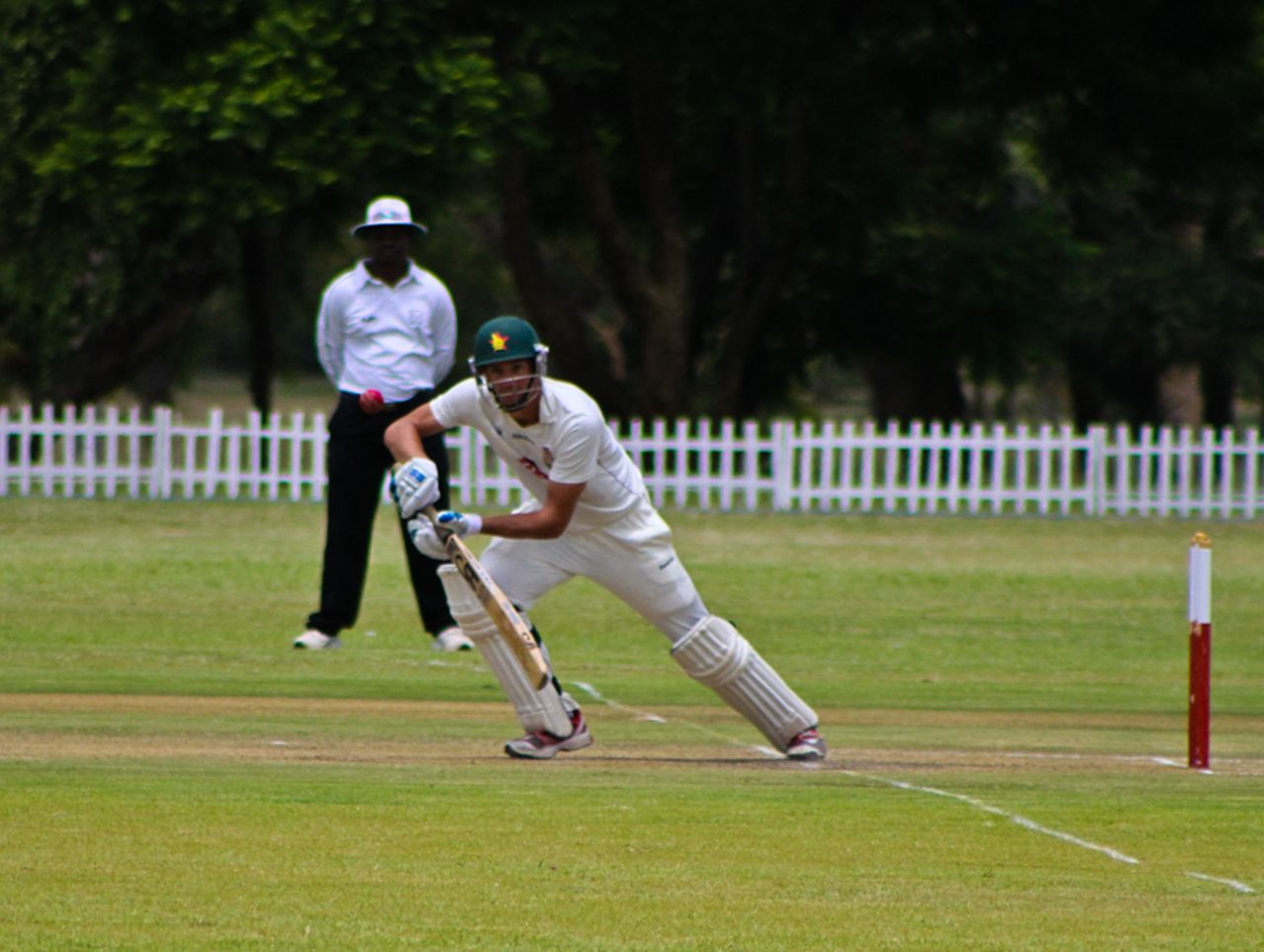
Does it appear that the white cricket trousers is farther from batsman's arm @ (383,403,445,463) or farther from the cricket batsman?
batsman's arm @ (383,403,445,463)

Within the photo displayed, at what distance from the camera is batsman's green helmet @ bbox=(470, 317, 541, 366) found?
8.73 m

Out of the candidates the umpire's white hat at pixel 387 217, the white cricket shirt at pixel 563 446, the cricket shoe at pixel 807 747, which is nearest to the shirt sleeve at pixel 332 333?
the umpire's white hat at pixel 387 217

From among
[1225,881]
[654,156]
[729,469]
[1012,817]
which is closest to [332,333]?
[1012,817]

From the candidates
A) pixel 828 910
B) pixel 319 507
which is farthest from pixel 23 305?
pixel 828 910

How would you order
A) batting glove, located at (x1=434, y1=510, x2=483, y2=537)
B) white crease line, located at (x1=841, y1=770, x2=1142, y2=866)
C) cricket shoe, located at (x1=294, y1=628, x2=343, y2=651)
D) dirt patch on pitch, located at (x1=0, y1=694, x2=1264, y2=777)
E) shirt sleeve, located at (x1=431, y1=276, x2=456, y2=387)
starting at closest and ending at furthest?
1. white crease line, located at (x1=841, y1=770, x2=1142, y2=866)
2. batting glove, located at (x1=434, y1=510, x2=483, y2=537)
3. dirt patch on pitch, located at (x1=0, y1=694, x2=1264, y2=777)
4. shirt sleeve, located at (x1=431, y1=276, x2=456, y2=387)
5. cricket shoe, located at (x1=294, y1=628, x2=343, y2=651)

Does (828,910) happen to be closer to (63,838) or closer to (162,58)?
(63,838)

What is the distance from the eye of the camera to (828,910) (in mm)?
6016

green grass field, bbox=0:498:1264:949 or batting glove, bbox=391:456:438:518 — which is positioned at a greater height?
batting glove, bbox=391:456:438:518

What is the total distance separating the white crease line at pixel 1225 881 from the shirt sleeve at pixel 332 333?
278 inches

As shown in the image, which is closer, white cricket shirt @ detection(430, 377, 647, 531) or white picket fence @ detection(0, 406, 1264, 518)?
white cricket shirt @ detection(430, 377, 647, 531)

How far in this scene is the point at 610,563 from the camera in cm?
919

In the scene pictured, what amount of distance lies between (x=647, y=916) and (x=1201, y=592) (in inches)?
143

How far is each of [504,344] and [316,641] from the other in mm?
5129

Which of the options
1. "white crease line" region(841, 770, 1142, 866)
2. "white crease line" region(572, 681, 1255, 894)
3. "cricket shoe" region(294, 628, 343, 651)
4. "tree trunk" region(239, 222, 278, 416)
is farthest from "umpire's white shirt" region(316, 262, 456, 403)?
"tree trunk" region(239, 222, 278, 416)
